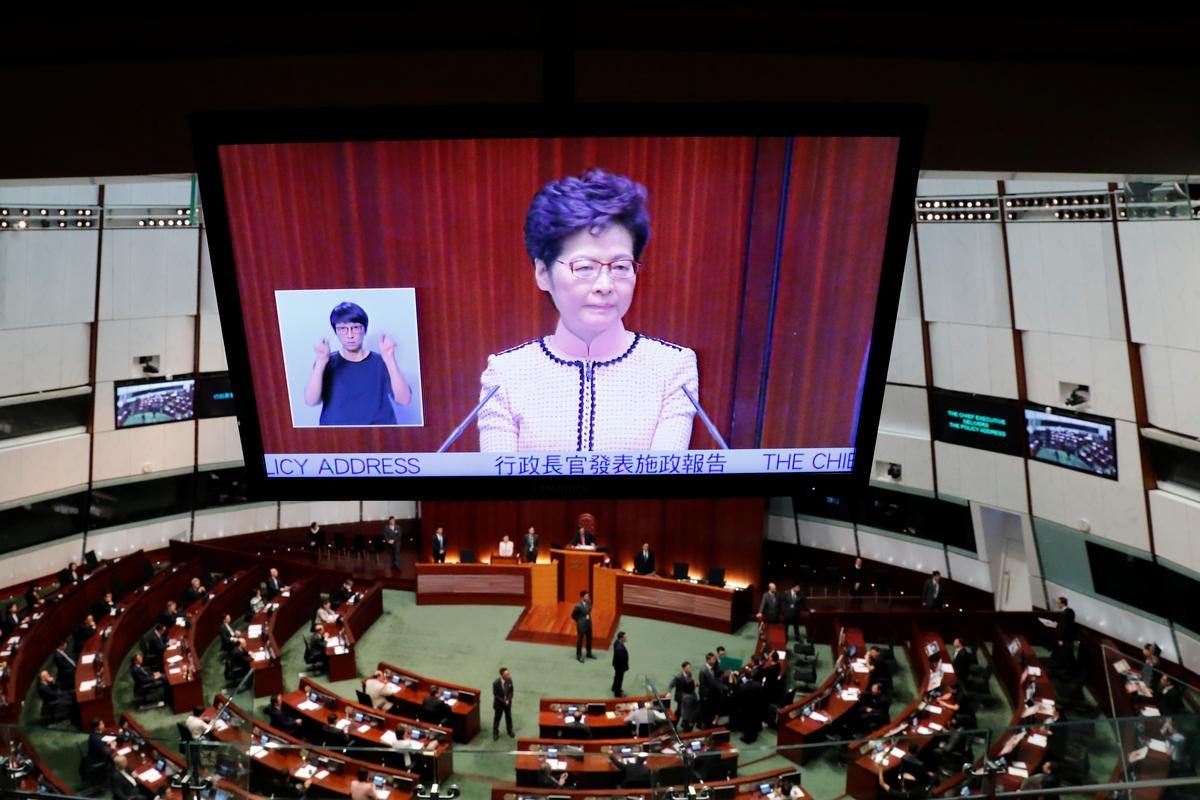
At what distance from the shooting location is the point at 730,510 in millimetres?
15133

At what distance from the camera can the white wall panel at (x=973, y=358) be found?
1319cm

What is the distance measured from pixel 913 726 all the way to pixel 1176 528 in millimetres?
4304

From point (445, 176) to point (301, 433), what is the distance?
47.1 inches

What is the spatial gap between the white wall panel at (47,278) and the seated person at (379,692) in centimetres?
817

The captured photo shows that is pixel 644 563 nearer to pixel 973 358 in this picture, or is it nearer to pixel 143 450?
pixel 973 358

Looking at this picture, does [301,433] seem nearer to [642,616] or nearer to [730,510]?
[642,616]

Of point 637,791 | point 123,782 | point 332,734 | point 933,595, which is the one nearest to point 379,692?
point 332,734

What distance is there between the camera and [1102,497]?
12086 mm

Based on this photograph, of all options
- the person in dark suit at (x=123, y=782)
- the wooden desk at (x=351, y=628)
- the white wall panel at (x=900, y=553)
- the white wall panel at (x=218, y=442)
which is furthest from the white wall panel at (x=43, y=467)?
the white wall panel at (x=900, y=553)

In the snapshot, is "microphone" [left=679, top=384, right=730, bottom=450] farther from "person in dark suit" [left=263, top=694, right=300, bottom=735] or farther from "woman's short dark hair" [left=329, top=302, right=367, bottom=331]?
"person in dark suit" [left=263, top=694, right=300, bottom=735]

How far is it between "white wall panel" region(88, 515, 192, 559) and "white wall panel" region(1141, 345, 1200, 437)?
46.8ft

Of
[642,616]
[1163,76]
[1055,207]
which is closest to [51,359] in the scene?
[642,616]

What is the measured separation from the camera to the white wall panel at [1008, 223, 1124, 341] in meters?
11.4

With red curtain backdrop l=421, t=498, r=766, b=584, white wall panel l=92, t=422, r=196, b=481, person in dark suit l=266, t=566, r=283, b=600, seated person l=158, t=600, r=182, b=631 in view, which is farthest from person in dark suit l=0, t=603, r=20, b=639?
red curtain backdrop l=421, t=498, r=766, b=584
